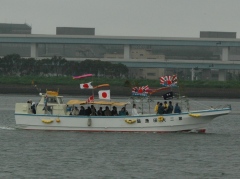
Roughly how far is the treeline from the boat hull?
9521cm

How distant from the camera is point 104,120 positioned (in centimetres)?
5878

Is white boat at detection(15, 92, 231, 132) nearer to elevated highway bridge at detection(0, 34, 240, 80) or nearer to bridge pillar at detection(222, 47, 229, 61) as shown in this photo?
elevated highway bridge at detection(0, 34, 240, 80)

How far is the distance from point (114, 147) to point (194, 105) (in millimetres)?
59034

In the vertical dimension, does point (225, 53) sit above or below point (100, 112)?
above

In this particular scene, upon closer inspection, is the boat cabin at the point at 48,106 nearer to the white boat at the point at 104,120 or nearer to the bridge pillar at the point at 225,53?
the white boat at the point at 104,120

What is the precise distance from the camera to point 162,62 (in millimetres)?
160500

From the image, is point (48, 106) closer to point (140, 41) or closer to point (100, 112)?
point (100, 112)

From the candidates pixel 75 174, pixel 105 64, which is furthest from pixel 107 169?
pixel 105 64

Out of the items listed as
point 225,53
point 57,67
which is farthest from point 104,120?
point 225,53

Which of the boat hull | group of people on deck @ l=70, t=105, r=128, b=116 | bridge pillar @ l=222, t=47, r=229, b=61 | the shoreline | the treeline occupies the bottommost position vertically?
the boat hull

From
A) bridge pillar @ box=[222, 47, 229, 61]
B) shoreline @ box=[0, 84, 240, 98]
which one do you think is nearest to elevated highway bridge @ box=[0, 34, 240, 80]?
bridge pillar @ box=[222, 47, 229, 61]

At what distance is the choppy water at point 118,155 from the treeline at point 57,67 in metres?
91.8

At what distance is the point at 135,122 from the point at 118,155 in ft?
36.5

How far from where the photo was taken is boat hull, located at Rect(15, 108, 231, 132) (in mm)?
58094
